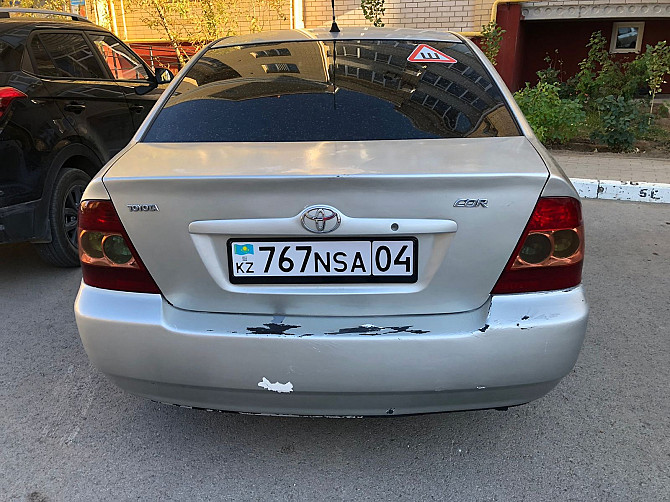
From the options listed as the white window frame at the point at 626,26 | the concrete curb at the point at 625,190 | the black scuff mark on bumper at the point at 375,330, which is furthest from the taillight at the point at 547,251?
the white window frame at the point at 626,26

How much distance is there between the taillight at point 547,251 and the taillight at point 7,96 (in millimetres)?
3212

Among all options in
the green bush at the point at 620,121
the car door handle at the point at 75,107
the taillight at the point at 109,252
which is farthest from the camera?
the green bush at the point at 620,121

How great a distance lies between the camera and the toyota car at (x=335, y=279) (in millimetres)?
1890

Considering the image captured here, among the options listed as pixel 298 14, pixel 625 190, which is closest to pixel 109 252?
pixel 625 190

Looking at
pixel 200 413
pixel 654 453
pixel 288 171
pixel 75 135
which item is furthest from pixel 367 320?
pixel 75 135

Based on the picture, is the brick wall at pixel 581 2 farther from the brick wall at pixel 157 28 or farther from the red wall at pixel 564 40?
the brick wall at pixel 157 28

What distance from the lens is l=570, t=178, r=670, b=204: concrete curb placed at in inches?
231

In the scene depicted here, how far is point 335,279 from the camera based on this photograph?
1.96 meters

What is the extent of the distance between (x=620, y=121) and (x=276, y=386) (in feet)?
22.7

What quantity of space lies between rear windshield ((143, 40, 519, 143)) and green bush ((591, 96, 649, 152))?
5.35 metres

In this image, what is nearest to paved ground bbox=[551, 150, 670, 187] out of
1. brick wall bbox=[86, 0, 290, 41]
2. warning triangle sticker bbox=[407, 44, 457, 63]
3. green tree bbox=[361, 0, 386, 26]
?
green tree bbox=[361, 0, 386, 26]

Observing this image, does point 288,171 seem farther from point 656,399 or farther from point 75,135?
point 75,135

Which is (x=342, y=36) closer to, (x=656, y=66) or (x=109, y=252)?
(x=109, y=252)

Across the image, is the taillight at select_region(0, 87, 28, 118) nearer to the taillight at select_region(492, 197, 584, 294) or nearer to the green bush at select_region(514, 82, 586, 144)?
the taillight at select_region(492, 197, 584, 294)
